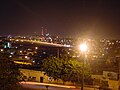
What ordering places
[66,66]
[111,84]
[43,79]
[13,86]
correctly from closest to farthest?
[13,86] < [66,66] < [111,84] < [43,79]

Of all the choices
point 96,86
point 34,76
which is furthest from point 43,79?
point 96,86

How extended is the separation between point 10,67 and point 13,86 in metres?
0.91

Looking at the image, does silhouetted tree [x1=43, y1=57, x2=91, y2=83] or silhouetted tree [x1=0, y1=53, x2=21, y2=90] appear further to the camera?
silhouetted tree [x1=43, y1=57, x2=91, y2=83]

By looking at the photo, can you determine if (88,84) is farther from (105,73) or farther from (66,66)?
(66,66)

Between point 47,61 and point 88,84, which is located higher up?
point 47,61

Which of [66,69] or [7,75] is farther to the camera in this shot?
[66,69]

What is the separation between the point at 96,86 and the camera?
1480 inches

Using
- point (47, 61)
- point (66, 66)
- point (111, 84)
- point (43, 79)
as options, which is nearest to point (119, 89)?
point (111, 84)

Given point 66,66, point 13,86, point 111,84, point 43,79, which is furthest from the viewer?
point 43,79

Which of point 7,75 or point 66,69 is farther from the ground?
point 66,69

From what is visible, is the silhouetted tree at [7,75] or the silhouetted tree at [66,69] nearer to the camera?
the silhouetted tree at [7,75]

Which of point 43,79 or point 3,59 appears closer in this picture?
point 3,59

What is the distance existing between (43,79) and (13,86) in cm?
2959

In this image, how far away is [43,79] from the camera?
4238cm
